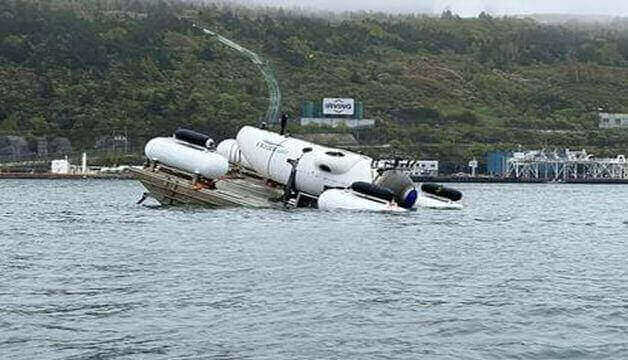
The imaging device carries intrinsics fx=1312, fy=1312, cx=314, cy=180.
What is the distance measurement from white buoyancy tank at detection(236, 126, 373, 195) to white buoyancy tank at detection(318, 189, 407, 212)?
1171mm

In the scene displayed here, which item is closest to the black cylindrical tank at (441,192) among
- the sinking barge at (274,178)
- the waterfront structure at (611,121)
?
the sinking barge at (274,178)

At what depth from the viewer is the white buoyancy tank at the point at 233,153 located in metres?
57.4

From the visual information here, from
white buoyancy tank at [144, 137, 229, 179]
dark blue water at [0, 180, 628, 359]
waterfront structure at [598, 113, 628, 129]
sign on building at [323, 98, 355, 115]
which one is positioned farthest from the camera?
waterfront structure at [598, 113, 628, 129]

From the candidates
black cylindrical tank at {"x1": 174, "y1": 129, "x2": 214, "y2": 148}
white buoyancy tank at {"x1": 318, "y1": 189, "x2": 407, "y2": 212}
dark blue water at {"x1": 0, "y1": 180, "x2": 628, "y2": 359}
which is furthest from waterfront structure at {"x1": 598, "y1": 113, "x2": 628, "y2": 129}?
dark blue water at {"x1": 0, "y1": 180, "x2": 628, "y2": 359}

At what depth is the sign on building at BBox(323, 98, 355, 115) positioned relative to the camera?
549 ft

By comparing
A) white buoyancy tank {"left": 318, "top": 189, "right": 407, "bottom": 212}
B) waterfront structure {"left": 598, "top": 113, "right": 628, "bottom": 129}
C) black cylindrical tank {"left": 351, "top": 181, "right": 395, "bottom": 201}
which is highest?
black cylindrical tank {"left": 351, "top": 181, "right": 395, "bottom": 201}

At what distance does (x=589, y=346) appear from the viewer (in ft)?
73.4

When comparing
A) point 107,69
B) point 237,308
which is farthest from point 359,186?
point 107,69

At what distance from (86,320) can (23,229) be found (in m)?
23.0

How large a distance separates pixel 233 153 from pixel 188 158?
5.15 metres

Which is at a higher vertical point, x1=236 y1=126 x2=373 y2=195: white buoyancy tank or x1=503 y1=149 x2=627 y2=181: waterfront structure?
x1=236 y1=126 x2=373 y2=195: white buoyancy tank

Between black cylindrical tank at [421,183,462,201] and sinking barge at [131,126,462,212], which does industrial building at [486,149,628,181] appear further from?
sinking barge at [131,126,462,212]

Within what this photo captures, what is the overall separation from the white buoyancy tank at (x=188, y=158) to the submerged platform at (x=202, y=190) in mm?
467

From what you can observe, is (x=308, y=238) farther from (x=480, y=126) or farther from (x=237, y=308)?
(x=480, y=126)
